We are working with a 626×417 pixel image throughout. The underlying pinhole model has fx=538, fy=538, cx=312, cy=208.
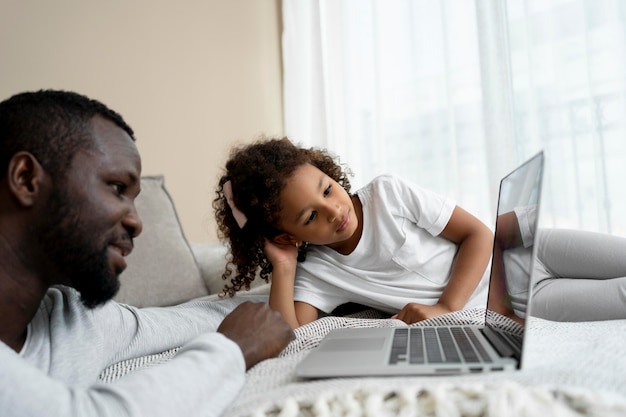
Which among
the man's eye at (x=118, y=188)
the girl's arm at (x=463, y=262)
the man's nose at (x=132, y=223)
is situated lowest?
the girl's arm at (x=463, y=262)

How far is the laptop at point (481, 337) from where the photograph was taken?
65 centimetres

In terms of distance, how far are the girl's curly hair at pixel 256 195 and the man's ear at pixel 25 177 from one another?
71 cm

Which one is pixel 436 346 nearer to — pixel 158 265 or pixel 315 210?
pixel 315 210

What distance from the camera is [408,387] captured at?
57cm

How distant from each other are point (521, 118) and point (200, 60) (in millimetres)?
1541

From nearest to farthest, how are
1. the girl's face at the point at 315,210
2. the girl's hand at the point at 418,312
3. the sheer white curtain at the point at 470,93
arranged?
the girl's hand at the point at 418,312 → the girl's face at the point at 315,210 → the sheer white curtain at the point at 470,93

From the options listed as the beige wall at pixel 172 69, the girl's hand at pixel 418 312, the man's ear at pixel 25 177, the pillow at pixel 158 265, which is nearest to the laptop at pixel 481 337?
the girl's hand at pixel 418 312

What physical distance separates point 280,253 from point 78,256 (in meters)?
0.75

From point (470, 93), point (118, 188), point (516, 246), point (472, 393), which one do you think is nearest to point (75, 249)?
point (118, 188)

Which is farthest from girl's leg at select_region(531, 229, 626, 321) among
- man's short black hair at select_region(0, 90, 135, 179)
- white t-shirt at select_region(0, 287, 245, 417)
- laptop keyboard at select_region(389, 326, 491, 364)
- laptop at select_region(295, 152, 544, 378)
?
man's short black hair at select_region(0, 90, 135, 179)

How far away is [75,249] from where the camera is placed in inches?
29.4

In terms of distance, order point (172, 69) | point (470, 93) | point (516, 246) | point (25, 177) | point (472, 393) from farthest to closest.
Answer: point (172, 69) → point (470, 93) → point (516, 246) → point (25, 177) → point (472, 393)

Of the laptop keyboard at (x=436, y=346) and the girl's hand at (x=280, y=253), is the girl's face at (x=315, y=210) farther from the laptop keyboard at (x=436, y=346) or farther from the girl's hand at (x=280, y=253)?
the laptop keyboard at (x=436, y=346)

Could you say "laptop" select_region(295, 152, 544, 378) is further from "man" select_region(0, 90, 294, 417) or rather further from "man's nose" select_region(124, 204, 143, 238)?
"man's nose" select_region(124, 204, 143, 238)
